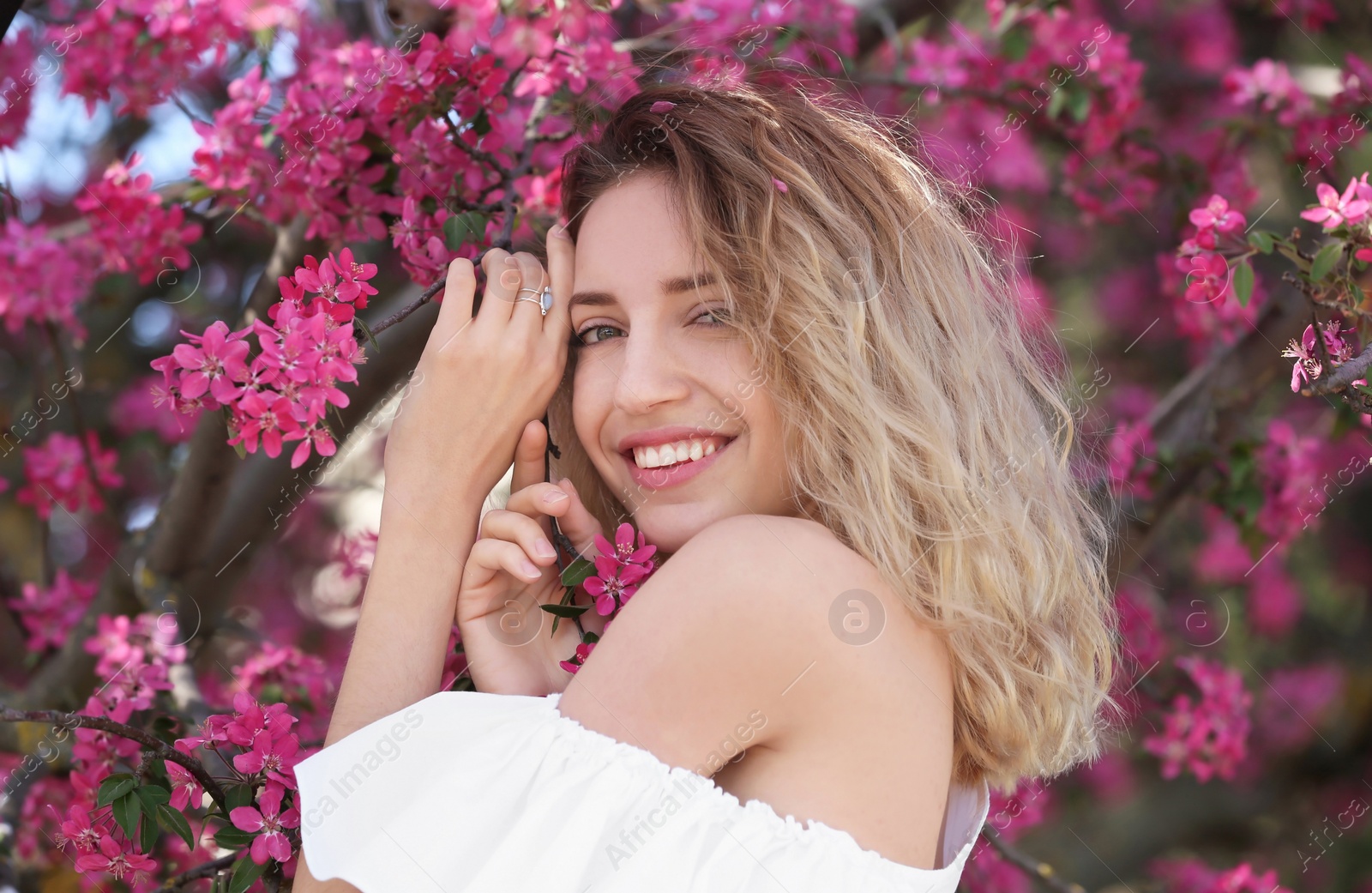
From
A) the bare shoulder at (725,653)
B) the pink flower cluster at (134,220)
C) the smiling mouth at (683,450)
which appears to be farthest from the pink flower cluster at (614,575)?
the pink flower cluster at (134,220)

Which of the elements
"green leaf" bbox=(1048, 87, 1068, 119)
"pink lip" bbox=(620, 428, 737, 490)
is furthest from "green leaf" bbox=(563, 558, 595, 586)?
"green leaf" bbox=(1048, 87, 1068, 119)

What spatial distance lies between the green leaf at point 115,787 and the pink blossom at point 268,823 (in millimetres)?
129

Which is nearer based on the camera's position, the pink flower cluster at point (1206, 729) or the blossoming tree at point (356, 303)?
the blossoming tree at point (356, 303)

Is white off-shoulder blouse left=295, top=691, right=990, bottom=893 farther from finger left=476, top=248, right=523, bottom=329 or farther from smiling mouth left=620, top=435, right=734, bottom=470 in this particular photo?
finger left=476, top=248, right=523, bottom=329

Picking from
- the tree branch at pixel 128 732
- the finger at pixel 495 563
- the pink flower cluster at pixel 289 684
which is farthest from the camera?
the pink flower cluster at pixel 289 684

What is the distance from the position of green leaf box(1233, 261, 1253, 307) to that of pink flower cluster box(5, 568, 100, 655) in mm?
2447

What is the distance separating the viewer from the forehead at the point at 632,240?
1.47 m

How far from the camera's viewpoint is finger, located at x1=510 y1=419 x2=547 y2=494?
152cm

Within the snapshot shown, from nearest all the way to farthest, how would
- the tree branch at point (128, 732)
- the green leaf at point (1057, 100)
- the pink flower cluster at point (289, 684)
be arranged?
the tree branch at point (128, 732) → the pink flower cluster at point (289, 684) → the green leaf at point (1057, 100)

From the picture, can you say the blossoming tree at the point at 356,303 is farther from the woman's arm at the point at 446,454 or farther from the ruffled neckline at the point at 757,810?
the ruffled neckline at the point at 757,810

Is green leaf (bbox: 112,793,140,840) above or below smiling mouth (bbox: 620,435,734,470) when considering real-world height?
below

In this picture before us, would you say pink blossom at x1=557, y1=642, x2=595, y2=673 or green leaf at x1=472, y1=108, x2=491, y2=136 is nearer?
pink blossom at x1=557, y1=642, x2=595, y2=673

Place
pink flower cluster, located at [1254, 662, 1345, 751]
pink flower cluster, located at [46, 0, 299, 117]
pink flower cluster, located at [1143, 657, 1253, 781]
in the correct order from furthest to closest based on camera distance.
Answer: pink flower cluster, located at [1254, 662, 1345, 751]
pink flower cluster, located at [1143, 657, 1253, 781]
pink flower cluster, located at [46, 0, 299, 117]

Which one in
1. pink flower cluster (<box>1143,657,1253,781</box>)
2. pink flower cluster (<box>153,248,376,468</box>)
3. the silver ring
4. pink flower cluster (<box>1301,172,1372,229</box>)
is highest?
pink flower cluster (<box>153,248,376,468</box>)
